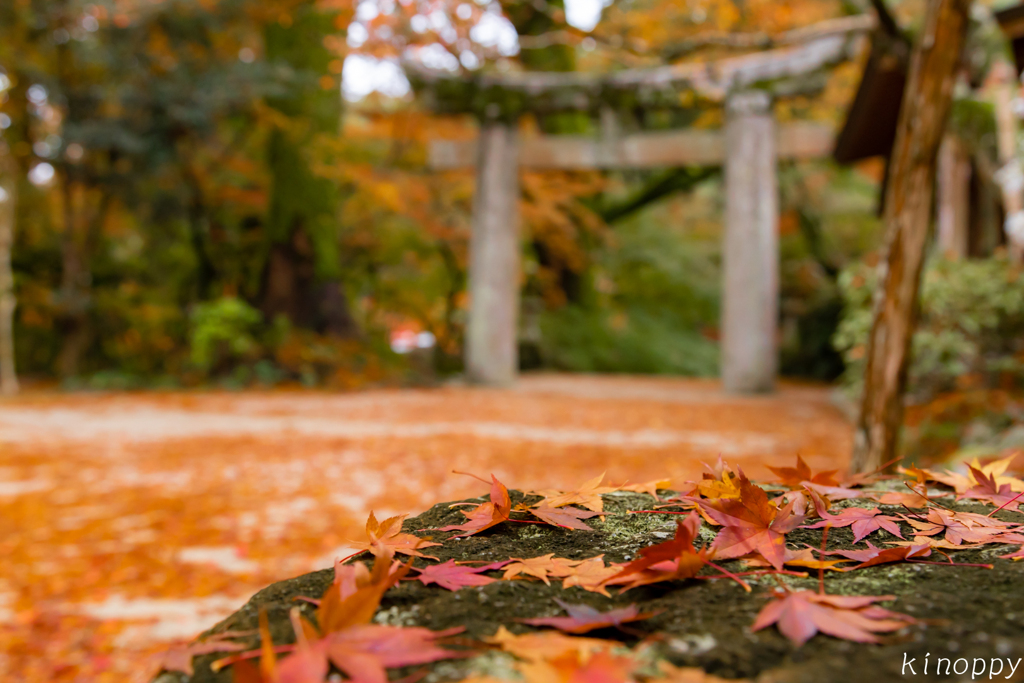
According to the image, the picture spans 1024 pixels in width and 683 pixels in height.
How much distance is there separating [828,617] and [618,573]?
0.62 feet

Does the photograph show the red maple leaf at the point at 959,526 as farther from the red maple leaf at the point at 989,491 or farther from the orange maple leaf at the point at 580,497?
the orange maple leaf at the point at 580,497

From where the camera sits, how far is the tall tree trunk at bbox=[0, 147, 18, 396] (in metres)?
9.84

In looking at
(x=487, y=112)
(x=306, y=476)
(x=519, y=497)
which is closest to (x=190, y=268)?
(x=487, y=112)

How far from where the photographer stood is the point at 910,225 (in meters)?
2.91

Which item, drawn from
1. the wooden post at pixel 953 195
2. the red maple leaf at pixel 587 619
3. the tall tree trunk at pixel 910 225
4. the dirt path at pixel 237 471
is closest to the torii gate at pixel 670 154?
the dirt path at pixel 237 471

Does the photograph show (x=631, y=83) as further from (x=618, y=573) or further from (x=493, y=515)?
(x=618, y=573)

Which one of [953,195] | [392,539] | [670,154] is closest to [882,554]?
[392,539]

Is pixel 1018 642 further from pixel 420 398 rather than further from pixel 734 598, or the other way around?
pixel 420 398

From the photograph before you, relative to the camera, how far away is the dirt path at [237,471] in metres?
2.68

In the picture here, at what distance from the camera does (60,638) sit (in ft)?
7.98

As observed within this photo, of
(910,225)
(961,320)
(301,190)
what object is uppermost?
(301,190)

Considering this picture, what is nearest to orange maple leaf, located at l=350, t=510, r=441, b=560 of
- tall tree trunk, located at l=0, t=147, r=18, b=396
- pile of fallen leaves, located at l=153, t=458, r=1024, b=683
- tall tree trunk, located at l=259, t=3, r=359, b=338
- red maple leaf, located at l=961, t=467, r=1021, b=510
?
pile of fallen leaves, located at l=153, t=458, r=1024, b=683

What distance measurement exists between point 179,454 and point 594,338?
10685mm

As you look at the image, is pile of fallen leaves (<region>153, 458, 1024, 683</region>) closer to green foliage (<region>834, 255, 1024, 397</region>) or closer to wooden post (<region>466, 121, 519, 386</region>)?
green foliage (<region>834, 255, 1024, 397</region>)
